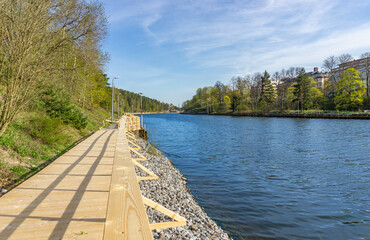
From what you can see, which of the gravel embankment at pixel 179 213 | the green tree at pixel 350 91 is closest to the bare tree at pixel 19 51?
the gravel embankment at pixel 179 213

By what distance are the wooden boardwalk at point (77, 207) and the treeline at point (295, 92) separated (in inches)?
2907

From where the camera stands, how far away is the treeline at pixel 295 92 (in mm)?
61312

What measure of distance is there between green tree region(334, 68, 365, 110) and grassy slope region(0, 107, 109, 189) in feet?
238

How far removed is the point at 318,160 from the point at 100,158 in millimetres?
14665

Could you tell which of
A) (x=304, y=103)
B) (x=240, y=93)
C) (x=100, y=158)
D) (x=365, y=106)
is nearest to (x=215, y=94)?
(x=240, y=93)

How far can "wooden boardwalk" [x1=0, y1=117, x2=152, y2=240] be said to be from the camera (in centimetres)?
269

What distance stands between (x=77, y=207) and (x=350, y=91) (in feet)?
254

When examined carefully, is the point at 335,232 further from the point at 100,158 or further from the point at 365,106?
the point at 365,106

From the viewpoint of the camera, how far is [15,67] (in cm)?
628

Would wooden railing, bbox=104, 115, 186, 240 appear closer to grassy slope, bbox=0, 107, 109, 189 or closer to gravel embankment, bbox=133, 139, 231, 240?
gravel embankment, bbox=133, 139, 231, 240

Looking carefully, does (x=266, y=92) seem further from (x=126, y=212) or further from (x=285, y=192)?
(x=126, y=212)

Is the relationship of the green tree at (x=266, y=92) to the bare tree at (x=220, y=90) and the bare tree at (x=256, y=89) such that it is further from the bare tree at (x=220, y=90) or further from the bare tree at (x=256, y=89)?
the bare tree at (x=220, y=90)

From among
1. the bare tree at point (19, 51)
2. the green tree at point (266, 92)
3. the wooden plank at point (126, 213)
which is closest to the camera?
the wooden plank at point (126, 213)

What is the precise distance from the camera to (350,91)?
203 feet
